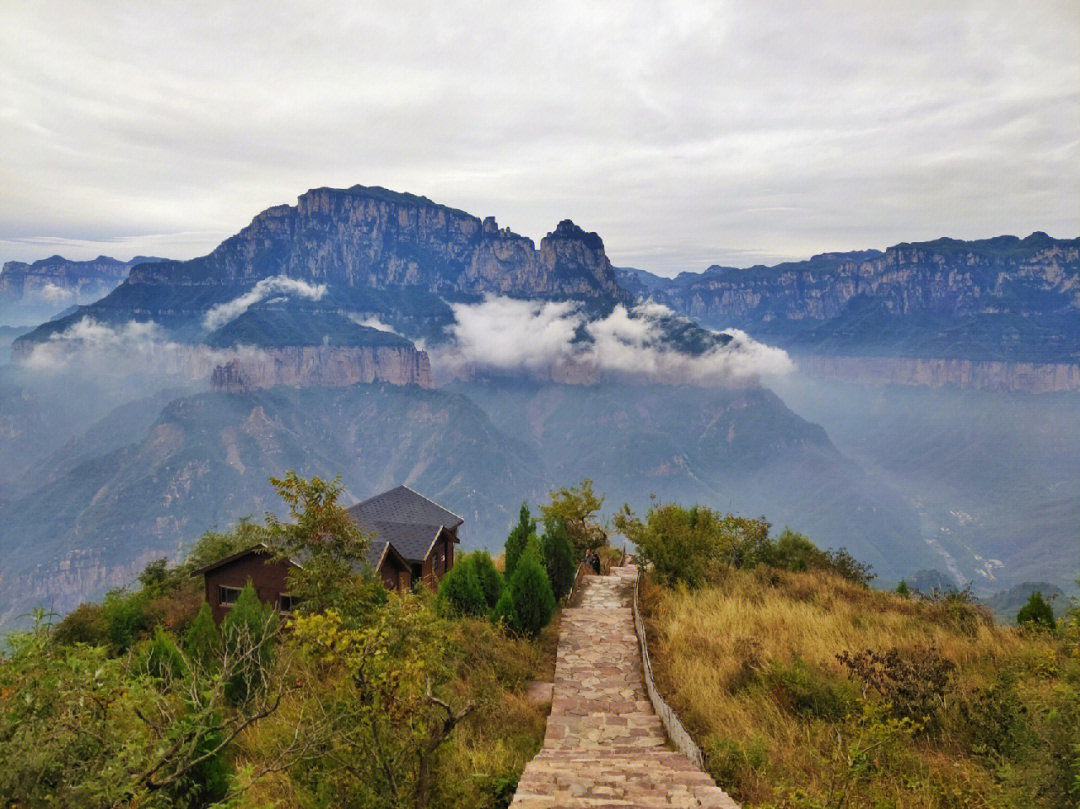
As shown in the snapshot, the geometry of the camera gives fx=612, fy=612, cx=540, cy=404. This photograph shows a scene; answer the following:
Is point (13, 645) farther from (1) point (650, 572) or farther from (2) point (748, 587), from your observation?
(1) point (650, 572)

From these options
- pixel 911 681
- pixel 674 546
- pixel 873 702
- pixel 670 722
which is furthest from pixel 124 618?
pixel 911 681

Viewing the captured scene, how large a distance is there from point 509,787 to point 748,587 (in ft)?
39.6

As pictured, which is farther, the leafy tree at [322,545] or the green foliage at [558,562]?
the green foliage at [558,562]

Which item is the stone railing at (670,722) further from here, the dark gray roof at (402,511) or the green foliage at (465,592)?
the dark gray roof at (402,511)

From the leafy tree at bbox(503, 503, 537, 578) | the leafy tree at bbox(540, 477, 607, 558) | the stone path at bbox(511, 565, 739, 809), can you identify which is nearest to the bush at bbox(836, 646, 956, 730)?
the stone path at bbox(511, 565, 739, 809)

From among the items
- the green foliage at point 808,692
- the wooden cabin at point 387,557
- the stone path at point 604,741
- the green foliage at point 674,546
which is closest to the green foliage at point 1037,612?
the green foliage at point 674,546

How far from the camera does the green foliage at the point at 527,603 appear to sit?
1659 cm

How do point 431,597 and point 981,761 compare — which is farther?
point 431,597

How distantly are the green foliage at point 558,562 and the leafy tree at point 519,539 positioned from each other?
1.00m

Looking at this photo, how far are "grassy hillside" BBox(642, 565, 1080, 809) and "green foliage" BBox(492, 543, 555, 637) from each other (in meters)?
3.20

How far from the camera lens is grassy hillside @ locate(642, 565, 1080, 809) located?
22.9 ft

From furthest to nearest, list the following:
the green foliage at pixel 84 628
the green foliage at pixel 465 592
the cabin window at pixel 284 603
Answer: the cabin window at pixel 284 603 → the green foliage at pixel 84 628 → the green foliage at pixel 465 592

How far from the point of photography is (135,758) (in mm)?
4777

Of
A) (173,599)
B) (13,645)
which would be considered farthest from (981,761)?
(173,599)
